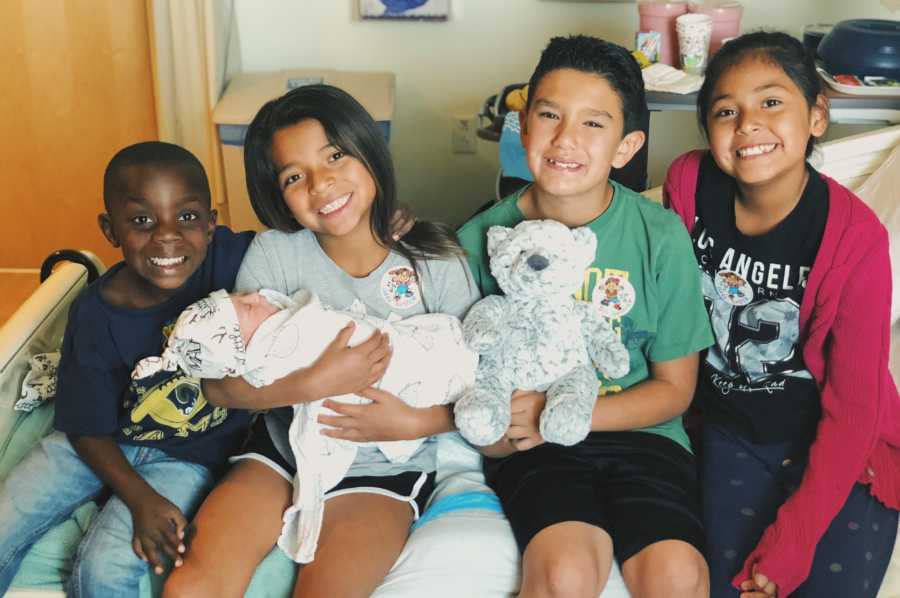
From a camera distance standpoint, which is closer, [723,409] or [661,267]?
[661,267]

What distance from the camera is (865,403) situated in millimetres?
1469

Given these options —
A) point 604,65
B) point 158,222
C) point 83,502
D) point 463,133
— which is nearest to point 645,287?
point 604,65

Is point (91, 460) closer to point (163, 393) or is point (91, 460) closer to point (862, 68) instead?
point (163, 393)

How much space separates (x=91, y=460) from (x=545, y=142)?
89cm

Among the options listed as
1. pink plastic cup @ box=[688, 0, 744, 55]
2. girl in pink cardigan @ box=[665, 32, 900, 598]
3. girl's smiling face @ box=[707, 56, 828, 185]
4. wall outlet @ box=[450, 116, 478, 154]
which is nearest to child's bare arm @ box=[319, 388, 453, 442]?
girl in pink cardigan @ box=[665, 32, 900, 598]

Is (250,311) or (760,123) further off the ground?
(760,123)

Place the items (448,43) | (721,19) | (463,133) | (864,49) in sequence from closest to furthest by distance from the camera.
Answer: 1. (864,49)
2. (721,19)
3. (448,43)
4. (463,133)

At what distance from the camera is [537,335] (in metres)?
1.45

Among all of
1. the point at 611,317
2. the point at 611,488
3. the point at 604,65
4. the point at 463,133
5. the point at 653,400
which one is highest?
the point at 604,65

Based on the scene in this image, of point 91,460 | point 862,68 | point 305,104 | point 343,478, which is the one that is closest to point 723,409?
point 343,478

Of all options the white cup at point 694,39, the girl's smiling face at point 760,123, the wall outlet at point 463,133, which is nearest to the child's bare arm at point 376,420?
the girl's smiling face at point 760,123

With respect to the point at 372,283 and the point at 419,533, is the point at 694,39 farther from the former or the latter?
the point at 419,533

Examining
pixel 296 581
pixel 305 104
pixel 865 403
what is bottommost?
pixel 296 581

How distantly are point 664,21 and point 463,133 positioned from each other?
0.94 metres
